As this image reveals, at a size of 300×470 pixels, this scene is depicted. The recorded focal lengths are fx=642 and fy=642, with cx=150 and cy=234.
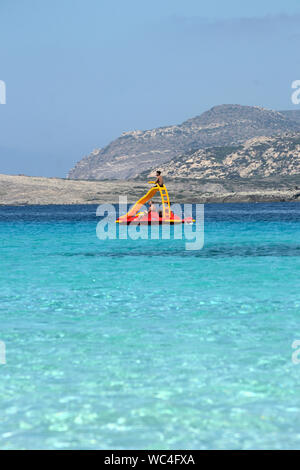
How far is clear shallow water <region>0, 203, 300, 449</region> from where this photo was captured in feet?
27.1

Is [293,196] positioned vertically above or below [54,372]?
above

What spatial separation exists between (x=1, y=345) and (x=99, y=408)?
4307mm

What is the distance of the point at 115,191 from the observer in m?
177

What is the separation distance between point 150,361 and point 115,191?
16650 cm

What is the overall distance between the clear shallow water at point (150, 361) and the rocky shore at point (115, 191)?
144m

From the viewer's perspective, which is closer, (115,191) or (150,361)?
(150,361)

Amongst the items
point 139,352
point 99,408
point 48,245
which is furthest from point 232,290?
point 48,245

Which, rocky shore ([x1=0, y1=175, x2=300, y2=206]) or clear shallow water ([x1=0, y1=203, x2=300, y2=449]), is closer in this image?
clear shallow water ([x1=0, y1=203, x2=300, y2=449])

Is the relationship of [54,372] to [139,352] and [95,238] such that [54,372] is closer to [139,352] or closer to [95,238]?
[139,352]

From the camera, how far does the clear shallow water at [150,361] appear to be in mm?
8258

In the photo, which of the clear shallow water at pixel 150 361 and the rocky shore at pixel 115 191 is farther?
the rocky shore at pixel 115 191

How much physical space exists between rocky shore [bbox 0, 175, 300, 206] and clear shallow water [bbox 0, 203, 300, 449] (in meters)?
144

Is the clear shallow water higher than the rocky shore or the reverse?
the reverse
